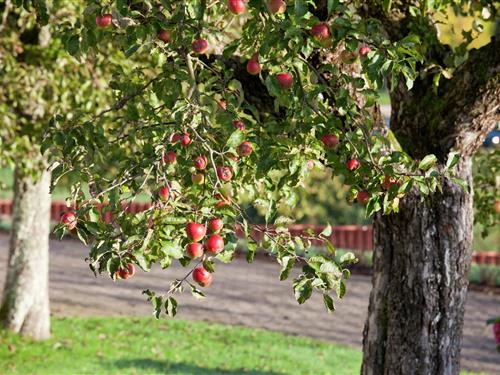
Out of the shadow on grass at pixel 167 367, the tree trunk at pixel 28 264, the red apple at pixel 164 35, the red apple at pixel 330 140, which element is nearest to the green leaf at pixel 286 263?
the red apple at pixel 330 140

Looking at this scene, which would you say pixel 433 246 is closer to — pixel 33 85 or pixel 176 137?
pixel 176 137

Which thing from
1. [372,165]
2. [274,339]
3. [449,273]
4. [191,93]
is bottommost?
[274,339]

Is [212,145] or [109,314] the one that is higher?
[212,145]

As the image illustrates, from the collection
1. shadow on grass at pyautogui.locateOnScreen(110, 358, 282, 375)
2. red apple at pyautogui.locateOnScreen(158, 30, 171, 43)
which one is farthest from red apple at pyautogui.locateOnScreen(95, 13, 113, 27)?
shadow on grass at pyautogui.locateOnScreen(110, 358, 282, 375)

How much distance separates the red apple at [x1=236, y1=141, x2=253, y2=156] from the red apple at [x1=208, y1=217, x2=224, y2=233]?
490mm

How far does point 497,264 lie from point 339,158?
1705 centimetres

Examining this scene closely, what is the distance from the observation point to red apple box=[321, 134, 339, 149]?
15.1 feet

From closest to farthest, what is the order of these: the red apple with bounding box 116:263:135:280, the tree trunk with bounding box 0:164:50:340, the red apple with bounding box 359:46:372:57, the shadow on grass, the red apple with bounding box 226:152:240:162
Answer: the red apple with bounding box 116:263:135:280 → the red apple with bounding box 226:152:240:162 → the red apple with bounding box 359:46:372:57 → the shadow on grass → the tree trunk with bounding box 0:164:50:340

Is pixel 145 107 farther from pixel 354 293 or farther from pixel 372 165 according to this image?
pixel 354 293

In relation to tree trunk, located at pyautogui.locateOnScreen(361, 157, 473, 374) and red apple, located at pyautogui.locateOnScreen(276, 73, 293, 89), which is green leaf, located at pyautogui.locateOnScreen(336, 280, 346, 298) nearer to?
red apple, located at pyautogui.locateOnScreen(276, 73, 293, 89)

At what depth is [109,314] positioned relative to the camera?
1470 centimetres

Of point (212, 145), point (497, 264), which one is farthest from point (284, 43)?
point (497, 264)

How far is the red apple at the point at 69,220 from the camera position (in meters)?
3.95

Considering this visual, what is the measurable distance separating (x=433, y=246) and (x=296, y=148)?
6.88 ft
